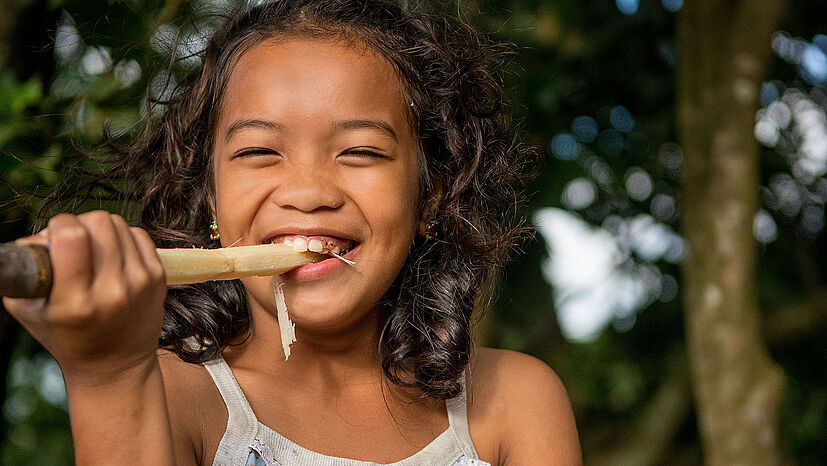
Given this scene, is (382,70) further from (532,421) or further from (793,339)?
(793,339)

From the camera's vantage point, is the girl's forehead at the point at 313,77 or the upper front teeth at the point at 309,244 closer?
the upper front teeth at the point at 309,244

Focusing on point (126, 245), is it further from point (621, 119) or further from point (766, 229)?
point (766, 229)

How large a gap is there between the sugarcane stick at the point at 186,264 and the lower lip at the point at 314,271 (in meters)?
0.01

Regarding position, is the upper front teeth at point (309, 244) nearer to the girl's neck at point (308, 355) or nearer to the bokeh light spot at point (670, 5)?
the girl's neck at point (308, 355)

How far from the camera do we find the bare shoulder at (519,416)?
2.15m

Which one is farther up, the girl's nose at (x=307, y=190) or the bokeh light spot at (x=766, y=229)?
the girl's nose at (x=307, y=190)

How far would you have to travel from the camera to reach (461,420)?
2.13m

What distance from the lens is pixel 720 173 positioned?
354 cm

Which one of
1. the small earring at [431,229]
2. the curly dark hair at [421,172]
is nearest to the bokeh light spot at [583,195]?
the curly dark hair at [421,172]

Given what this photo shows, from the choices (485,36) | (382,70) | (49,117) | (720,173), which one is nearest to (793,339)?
(720,173)

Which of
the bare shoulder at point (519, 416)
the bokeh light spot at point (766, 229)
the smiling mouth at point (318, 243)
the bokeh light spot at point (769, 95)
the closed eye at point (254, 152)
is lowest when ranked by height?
the bokeh light spot at point (766, 229)

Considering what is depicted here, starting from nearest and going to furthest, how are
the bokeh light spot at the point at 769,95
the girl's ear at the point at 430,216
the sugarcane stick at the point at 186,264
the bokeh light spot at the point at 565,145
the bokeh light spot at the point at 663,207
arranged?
the sugarcane stick at the point at 186,264 → the girl's ear at the point at 430,216 → the bokeh light spot at the point at 565,145 → the bokeh light spot at the point at 769,95 → the bokeh light spot at the point at 663,207

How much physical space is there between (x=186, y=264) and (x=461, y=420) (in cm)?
100

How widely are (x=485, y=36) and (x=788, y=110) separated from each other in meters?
3.03
